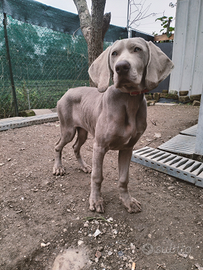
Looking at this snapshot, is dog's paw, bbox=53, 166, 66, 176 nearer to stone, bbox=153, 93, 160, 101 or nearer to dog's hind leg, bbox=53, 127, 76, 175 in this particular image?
dog's hind leg, bbox=53, 127, 76, 175

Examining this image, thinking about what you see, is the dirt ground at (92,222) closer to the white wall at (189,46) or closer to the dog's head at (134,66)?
the dog's head at (134,66)

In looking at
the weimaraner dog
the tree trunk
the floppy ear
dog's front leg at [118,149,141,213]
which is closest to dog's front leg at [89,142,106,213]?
the weimaraner dog

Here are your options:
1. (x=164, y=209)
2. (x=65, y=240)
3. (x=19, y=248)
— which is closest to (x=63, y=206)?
(x=65, y=240)

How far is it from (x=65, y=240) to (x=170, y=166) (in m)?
1.67

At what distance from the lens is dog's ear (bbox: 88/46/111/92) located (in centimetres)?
152

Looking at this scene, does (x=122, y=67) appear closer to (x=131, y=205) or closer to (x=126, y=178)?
(x=126, y=178)

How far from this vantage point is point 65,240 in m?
1.64

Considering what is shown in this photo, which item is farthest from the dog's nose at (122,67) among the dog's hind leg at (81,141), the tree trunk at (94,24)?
the tree trunk at (94,24)

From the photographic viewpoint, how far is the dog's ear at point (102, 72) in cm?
152

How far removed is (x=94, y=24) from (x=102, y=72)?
3.31 meters

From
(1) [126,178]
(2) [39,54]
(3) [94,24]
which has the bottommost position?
(1) [126,178]

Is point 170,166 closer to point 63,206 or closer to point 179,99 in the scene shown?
point 63,206

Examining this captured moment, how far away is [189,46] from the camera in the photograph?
6262 millimetres

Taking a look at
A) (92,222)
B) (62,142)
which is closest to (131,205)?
(92,222)
